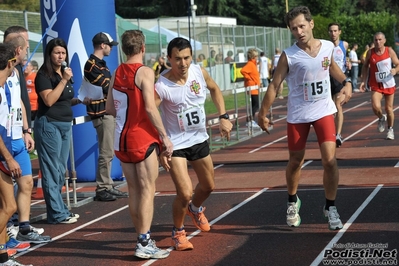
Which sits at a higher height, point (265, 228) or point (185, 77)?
point (185, 77)

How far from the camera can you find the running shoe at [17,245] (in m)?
8.53

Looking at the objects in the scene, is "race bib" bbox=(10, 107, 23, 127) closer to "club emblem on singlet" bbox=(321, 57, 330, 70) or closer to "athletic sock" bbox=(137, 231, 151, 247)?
"athletic sock" bbox=(137, 231, 151, 247)

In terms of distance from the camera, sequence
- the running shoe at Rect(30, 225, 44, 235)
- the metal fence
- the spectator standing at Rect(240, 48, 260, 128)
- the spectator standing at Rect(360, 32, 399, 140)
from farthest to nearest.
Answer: the metal fence
the spectator standing at Rect(240, 48, 260, 128)
the spectator standing at Rect(360, 32, 399, 140)
the running shoe at Rect(30, 225, 44, 235)

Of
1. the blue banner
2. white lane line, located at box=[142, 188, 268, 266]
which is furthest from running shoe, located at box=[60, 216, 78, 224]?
the blue banner

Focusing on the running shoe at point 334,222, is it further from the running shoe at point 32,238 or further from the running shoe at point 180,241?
the running shoe at point 32,238

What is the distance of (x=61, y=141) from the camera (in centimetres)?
988

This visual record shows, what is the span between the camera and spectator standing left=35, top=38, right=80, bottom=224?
9617 mm

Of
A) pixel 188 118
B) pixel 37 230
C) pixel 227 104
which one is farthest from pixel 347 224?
pixel 227 104

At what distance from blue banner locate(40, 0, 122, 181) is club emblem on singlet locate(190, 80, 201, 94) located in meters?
5.01

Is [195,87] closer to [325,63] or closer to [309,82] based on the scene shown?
[309,82]

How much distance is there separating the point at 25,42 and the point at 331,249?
3.97 m

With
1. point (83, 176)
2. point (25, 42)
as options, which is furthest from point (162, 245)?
point (83, 176)

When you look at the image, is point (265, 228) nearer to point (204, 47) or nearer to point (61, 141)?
point (61, 141)

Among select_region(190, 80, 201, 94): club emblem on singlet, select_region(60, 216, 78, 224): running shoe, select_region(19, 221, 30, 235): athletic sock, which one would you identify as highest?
select_region(190, 80, 201, 94): club emblem on singlet
